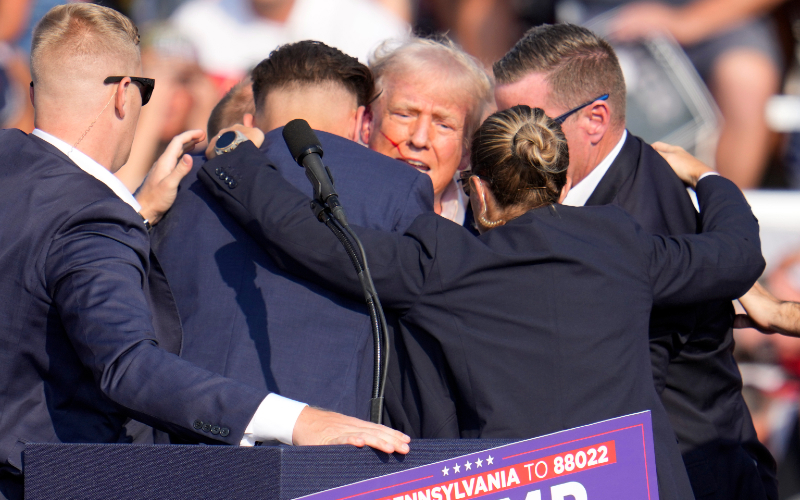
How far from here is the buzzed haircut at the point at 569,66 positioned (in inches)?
111

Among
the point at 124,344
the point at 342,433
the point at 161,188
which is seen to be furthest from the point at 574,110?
the point at 124,344

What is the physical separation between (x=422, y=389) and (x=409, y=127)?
118cm

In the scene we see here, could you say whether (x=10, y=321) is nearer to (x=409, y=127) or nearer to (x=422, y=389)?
(x=422, y=389)

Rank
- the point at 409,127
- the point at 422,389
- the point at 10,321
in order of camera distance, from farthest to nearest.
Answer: the point at 409,127 < the point at 422,389 < the point at 10,321

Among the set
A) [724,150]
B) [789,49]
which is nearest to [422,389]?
[724,150]

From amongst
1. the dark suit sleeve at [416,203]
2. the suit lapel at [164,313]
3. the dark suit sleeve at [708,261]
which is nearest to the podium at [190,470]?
the suit lapel at [164,313]

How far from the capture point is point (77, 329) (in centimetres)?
163

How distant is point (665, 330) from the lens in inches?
90.6

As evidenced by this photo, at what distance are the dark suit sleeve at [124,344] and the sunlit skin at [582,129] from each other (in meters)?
1.57

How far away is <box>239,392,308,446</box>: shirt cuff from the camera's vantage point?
1.57 metres

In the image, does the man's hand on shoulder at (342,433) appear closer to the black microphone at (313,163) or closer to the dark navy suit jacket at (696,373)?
the black microphone at (313,163)

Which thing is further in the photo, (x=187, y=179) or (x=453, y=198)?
(x=453, y=198)

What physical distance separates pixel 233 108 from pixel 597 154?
1.47m

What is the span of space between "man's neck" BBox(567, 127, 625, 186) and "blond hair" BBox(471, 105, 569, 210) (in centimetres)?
75
